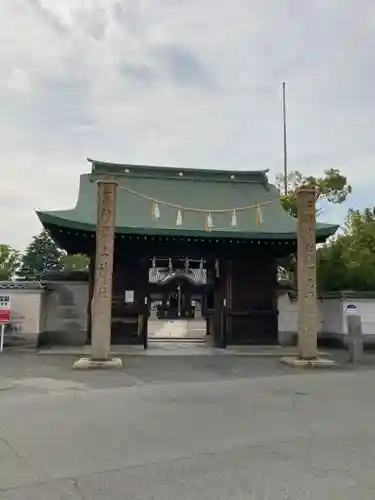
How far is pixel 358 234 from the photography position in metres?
23.1

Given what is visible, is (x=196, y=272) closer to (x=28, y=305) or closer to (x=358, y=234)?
(x=28, y=305)

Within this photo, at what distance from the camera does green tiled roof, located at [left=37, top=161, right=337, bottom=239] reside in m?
17.0

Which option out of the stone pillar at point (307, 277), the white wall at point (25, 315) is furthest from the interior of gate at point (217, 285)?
the stone pillar at point (307, 277)

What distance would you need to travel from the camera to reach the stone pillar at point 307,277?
1318 centimetres

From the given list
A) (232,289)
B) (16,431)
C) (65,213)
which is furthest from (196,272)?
(16,431)

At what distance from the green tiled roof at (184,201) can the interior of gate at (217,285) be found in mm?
773

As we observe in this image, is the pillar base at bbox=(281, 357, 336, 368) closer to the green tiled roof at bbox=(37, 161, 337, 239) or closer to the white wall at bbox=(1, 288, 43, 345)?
the green tiled roof at bbox=(37, 161, 337, 239)

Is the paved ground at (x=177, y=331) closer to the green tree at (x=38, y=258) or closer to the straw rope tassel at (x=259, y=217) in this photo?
the straw rope tassel at (x=259, y=217)

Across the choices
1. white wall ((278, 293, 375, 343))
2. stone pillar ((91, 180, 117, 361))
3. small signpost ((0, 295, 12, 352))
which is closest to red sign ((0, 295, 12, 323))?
small signpost ((0, 295, 12, 352))

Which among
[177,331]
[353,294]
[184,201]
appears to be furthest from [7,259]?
[353,294]

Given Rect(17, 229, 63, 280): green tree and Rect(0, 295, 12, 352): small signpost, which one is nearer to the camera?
Rect(0, 295, 12, 352): small signpost

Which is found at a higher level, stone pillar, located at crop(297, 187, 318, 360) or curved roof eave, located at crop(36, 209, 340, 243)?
curved roof eave, located at crop(36, 209, 340, 243)

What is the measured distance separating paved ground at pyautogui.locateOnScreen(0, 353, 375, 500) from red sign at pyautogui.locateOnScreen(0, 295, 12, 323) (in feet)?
16.3

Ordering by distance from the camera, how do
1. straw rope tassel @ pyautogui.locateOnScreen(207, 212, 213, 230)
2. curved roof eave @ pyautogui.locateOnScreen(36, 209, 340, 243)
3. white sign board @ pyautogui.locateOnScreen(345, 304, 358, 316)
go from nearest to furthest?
1. curved roof eave @ pyautogui.locateOnScreen(36, 209, 340, 243)
2. white sign board @ pyautogui.locateOnScreen(345, 304, 358, 316)
3. straw rope tassel @ pyautogui.locateOnScreen(207, 212, 213, 230)
